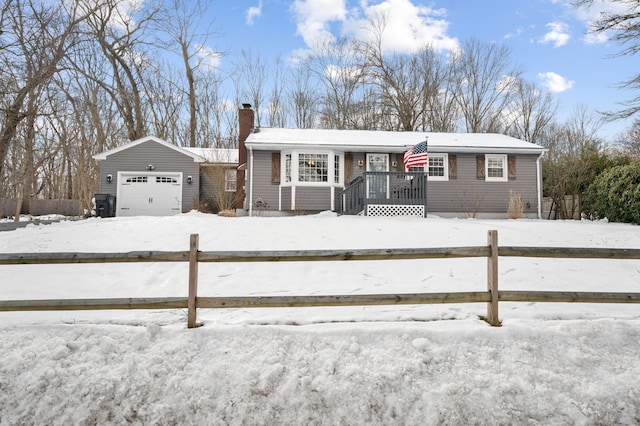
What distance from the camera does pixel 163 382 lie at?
8.91 ft

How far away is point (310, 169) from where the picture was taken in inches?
585

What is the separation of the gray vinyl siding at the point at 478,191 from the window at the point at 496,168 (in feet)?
0.81

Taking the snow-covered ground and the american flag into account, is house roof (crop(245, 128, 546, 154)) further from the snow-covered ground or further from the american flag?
the snow-covered ground

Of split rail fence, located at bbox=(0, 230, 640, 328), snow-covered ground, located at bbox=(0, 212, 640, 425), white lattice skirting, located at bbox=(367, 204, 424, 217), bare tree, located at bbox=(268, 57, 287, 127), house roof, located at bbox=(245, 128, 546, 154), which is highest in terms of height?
bare tree, located at bbox=(268, 57, 287, 127)

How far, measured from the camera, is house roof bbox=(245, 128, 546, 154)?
1446 centimetres

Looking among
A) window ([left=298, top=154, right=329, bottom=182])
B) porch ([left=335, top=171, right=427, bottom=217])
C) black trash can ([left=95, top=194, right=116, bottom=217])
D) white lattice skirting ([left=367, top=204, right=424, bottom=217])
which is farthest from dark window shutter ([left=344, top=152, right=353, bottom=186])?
black trash can ([left=95, top=194, right=116, bottom=217])

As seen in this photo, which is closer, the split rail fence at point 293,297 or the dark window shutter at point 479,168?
the split rail fence at point 293,297

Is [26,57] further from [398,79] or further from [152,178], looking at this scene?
[398,79]

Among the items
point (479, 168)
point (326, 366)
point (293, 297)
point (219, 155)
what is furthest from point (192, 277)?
point (219, 155)

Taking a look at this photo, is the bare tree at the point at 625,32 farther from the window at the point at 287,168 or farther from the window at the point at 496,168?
the window at the point at 287,168

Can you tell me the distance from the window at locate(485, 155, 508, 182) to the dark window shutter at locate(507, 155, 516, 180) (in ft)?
0.51

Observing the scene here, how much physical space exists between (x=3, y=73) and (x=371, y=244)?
Result: 9.42m

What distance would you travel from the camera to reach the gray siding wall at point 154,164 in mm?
17359

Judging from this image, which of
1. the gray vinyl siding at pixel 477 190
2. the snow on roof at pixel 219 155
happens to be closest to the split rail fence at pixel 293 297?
the gray vinyl siding at pixel 477 190
